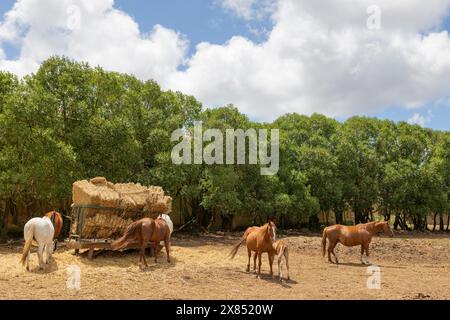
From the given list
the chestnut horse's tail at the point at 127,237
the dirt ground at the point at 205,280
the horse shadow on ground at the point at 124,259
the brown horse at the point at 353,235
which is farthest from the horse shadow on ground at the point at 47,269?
the brown horse at the point at 353,235

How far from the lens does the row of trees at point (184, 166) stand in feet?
72.7

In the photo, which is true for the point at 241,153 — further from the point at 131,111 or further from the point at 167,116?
the point at 131,111

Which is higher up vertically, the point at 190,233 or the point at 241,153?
the point at 241,153

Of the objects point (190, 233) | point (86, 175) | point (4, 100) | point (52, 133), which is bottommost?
point (190, 233)

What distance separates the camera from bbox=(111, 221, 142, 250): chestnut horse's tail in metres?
14.2

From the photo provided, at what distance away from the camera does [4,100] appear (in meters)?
22.7

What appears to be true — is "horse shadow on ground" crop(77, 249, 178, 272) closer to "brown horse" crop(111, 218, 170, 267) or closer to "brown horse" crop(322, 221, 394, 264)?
"brown horse" crop(111, 218, 170, 267)

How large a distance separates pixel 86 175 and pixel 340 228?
1340 centimetres

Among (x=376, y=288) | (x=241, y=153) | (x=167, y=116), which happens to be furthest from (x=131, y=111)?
(x=376, y=288)

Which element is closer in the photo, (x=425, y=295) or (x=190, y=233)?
(x=425, y=295)

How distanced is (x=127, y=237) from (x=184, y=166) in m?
15.3

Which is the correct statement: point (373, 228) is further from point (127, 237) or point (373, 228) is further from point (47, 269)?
point (47, 269)

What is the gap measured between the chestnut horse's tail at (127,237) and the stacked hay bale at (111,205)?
137 centimetres
